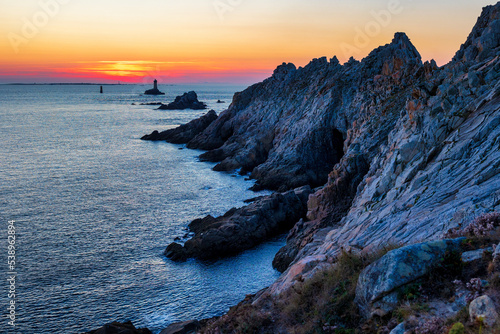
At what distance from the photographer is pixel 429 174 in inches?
757

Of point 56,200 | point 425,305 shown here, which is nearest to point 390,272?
point 425,305

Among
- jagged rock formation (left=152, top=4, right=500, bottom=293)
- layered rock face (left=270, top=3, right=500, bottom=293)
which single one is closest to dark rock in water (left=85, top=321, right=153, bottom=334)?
layered rock face (left=270, top=3, right=500, bottom=293)

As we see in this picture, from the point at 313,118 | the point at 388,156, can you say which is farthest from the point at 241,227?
the point at 313,118

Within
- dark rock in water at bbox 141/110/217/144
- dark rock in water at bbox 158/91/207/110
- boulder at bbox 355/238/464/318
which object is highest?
dark rock in water at bbox 158/91/207/110

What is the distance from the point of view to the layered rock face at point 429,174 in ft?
50.6

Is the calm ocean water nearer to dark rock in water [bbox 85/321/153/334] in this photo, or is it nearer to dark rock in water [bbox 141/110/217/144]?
dark rock in water [bbox 85/321/153/334]

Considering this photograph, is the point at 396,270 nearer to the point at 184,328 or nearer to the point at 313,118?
the point at 184,328

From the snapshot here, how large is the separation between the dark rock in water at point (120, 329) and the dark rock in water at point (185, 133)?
7230cm

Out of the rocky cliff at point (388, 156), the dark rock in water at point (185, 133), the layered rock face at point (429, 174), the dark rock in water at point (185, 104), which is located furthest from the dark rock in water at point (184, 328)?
the dark rock in water at point (185, 104)

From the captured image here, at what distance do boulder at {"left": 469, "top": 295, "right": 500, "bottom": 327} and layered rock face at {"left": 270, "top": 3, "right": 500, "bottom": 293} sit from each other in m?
5.38

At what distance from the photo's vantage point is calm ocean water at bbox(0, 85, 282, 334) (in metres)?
26.2

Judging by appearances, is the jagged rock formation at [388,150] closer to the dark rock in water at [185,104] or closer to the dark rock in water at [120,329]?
the dark rock in water at [120,329]

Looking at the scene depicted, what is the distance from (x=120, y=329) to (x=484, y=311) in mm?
18720

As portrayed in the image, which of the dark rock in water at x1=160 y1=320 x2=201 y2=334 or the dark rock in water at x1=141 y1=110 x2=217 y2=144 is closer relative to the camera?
the dark rock in water at x1=160 y1=320 x2=201 y2=334
